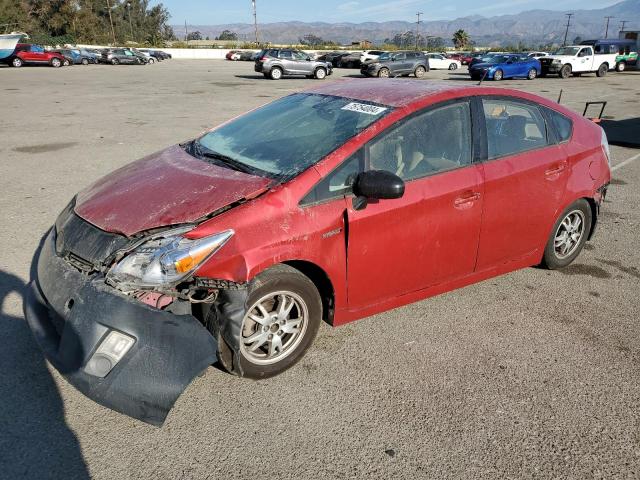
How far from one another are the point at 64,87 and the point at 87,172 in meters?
16.8

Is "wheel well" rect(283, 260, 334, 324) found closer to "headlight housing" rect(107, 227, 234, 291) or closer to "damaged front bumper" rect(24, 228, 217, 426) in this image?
"headlight housing" rect(107, 227, 234, 291)

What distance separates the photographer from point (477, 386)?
292cm

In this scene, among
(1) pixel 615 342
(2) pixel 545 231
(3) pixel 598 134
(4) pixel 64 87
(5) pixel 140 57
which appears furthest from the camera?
(5) pixel 140 57

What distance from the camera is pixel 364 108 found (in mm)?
3363

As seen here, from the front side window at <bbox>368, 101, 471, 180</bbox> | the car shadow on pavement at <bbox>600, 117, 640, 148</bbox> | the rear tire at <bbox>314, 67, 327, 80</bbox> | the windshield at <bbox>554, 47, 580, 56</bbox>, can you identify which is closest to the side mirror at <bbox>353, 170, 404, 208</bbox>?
the front side window at <bbox>368, 101, 471, 180</bbox>

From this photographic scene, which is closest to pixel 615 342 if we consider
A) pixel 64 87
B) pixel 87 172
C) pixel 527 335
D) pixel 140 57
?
pixel 527 335

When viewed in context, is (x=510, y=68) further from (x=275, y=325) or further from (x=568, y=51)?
(x=275, y=325)

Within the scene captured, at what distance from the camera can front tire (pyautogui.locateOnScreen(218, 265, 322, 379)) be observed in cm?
271

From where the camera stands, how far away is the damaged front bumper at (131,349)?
2305 mm

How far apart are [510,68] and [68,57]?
1351 inches

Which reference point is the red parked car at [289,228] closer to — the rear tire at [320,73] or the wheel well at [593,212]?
the wheel well at [593,212]

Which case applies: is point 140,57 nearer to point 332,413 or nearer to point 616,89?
point 616,89

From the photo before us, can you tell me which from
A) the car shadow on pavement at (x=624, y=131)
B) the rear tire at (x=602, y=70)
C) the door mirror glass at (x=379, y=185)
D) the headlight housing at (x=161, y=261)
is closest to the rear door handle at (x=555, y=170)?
the door mirror glass at (x=379, y=185)

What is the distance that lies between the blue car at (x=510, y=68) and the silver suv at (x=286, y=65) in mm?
9122
